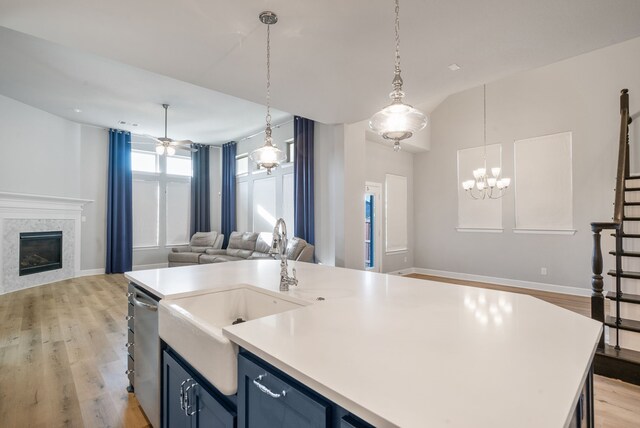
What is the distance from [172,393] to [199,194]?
7.43m

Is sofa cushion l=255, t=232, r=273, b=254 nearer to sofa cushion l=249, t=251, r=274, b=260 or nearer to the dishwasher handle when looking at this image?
sofa cushion l=249, t=251, r=274, b=260

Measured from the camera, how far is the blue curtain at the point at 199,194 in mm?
8352

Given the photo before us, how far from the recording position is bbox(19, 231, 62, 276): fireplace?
5.65m

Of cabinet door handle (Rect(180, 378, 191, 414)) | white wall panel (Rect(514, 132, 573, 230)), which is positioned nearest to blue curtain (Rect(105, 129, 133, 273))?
cabinet door handle (Rect(180, 378, 191, 414))

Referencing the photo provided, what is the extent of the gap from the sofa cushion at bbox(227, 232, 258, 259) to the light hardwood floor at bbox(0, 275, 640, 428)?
2.42 meters

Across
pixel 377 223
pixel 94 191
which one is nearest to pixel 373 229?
pixel 377 223

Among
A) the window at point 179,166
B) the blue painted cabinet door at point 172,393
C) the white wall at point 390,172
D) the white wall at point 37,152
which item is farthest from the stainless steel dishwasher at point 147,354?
the window at point 179,166

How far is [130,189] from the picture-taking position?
7.20 m

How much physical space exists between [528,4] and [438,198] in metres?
5.07

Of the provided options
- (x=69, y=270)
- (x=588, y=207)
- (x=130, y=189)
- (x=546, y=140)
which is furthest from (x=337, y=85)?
(x=69, y=270)

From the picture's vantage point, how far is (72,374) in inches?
104

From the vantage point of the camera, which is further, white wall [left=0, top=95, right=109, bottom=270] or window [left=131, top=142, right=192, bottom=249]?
window [left=131, top=142, right=192, bottom=249]

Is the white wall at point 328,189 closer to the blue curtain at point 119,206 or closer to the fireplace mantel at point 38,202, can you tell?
the blue curtain at point 119,206

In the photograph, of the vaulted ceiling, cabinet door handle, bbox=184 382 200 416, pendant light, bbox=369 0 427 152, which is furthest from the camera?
the vaulted ceiling
